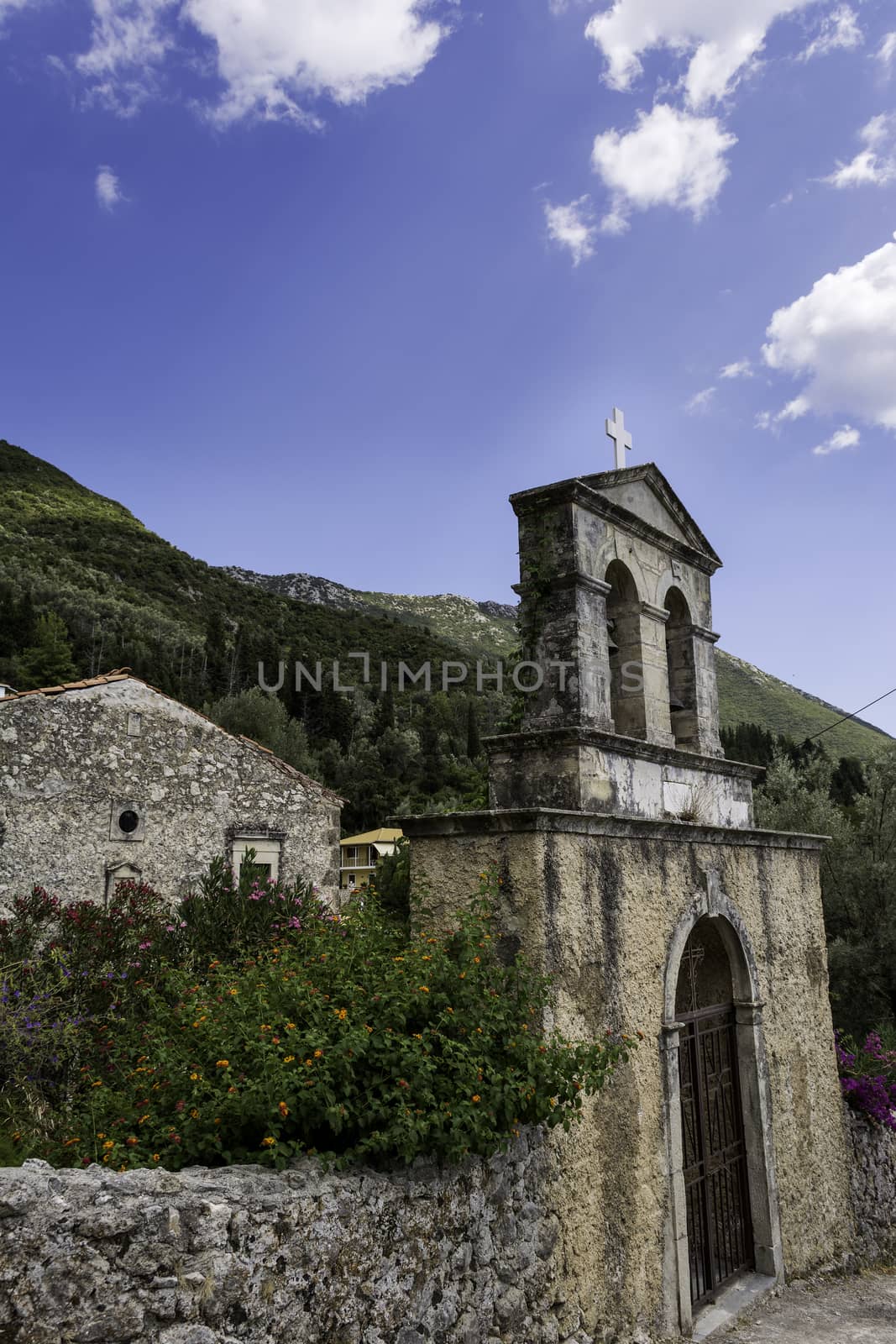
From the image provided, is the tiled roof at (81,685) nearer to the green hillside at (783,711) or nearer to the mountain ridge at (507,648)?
the mountain ridge at (507,648)

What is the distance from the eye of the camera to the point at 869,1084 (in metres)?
8.27

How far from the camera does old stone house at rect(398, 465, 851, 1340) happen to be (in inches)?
190

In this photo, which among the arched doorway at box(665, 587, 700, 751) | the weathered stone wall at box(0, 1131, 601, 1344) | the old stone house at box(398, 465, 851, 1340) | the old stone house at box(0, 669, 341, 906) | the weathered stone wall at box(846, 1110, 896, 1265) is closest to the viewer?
the weathered stone wall at box(0, 1131, 601, 1344)

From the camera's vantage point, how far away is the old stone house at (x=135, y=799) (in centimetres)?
984

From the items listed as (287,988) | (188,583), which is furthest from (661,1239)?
(188,583)

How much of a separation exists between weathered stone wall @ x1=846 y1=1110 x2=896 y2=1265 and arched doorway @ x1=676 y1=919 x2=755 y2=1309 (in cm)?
200

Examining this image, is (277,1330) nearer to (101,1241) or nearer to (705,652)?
(101,1241)

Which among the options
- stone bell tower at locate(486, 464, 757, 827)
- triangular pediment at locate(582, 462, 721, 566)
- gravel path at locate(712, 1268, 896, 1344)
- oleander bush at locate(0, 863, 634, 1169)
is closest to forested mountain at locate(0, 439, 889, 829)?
stone bell tower at locate(486, 464, 757, 827)

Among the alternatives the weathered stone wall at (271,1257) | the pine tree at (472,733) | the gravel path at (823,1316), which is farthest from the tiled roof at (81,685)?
the pine tree at (472,733)

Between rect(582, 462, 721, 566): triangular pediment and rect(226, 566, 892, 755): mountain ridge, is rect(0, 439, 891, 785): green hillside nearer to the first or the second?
rect(226, 566, 892, 755): mountain ridge

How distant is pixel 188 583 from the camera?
7131 cm

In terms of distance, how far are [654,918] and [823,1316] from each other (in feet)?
10.6

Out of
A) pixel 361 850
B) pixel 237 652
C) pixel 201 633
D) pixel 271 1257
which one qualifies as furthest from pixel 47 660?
pixel 271 1257

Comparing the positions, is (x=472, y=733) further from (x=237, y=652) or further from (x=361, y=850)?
(x=361, y=850)
